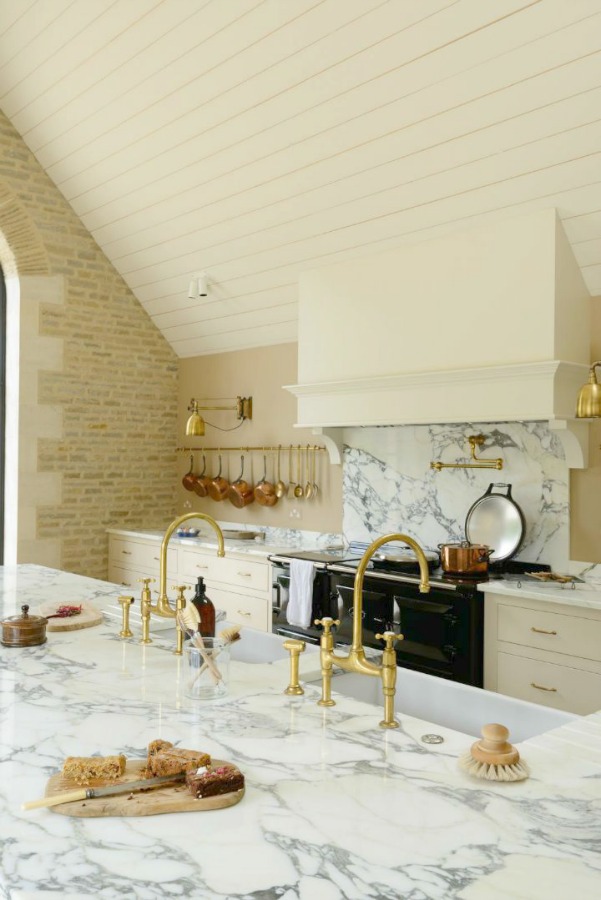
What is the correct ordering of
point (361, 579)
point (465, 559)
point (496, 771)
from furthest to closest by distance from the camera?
point (465, 559) < point (361, 579) < point (496, 771)

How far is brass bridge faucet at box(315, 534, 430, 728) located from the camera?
5.96 feet

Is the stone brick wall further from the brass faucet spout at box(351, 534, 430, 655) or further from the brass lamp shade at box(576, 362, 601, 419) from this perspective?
the brass faucet spout at box(351, 534, 430, 655)

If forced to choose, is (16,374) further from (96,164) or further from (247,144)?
(247,144)

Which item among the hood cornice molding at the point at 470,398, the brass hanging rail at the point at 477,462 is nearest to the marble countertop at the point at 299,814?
the hood cornice molding at the point at 470,398

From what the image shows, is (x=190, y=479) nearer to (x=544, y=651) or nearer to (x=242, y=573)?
(x=242, y=573)

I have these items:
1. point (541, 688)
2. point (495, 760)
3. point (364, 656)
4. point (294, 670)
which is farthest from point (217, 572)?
→ point (495, 760)

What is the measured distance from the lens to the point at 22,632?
2.57 m

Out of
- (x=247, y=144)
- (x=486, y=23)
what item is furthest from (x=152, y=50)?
(x=486, y=23)

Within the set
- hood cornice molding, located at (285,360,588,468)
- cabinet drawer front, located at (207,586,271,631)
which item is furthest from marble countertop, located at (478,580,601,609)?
cabinet drawer front, located at (207,586,271,631)

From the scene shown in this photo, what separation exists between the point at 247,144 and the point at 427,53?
4.80ft

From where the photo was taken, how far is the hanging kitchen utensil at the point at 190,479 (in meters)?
7.05

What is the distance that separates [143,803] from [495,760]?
2.13 ft

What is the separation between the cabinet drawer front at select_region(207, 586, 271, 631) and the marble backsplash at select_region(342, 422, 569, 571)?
0.82 m

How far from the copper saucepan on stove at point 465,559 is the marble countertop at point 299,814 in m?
2.21
